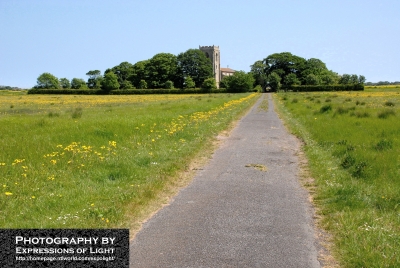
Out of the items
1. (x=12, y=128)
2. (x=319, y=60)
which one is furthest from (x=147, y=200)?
(x=319, y=60)

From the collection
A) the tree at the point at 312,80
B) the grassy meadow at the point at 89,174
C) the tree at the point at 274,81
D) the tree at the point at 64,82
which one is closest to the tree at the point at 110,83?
the tree at the point at 64,82

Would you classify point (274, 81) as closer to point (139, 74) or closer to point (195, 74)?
point (195, 74)

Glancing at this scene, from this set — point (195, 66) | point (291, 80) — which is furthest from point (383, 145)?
point (195, 66)

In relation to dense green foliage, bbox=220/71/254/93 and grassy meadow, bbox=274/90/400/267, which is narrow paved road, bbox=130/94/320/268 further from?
dense green foliage, bbox=220/71/254/93

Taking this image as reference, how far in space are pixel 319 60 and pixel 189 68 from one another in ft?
178

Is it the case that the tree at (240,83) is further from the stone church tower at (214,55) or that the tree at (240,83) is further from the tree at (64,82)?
the tree at (64,82)

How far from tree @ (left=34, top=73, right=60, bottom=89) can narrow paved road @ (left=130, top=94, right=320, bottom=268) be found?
5875 inches

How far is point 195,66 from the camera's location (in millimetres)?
133875

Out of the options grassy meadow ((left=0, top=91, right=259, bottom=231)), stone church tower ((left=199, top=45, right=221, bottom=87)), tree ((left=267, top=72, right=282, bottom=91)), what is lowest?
grassy meadow ((left=0, top=91, right=259, bottom=231))

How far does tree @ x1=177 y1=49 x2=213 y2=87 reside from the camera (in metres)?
132

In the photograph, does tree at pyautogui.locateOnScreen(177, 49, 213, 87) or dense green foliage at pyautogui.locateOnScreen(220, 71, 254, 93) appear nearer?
dense green foliage at pyautogui.locateOnScreen(220, 71, 254, 93)

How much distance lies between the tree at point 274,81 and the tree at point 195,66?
21724mm

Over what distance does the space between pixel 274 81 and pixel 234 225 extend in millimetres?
124027

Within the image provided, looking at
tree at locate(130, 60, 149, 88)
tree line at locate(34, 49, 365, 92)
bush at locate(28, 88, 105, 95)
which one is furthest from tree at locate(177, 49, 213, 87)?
bush at locate(28, 88, 105, 95)
